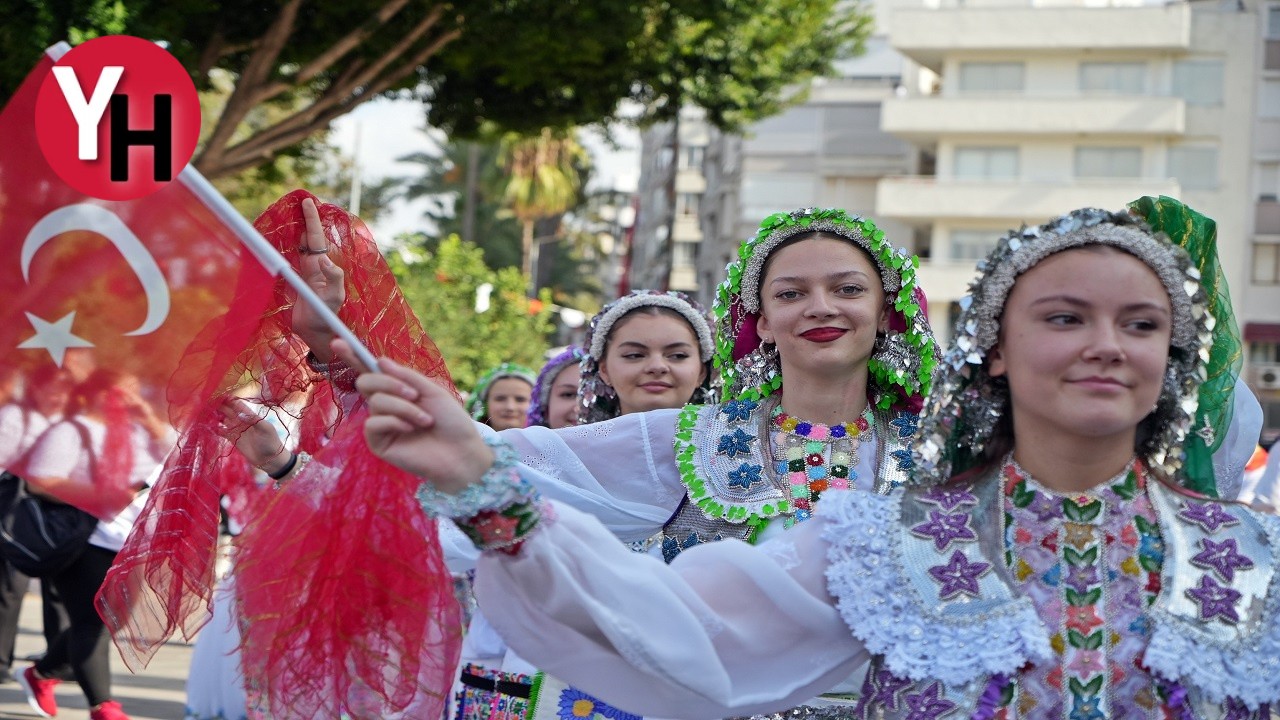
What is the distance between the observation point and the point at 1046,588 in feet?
8.20

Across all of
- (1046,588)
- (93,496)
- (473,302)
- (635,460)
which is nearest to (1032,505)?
(1046,588)

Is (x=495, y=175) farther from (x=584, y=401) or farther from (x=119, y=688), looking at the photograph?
(x=584, y=401)

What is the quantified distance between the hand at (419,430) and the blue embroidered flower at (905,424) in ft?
5.98

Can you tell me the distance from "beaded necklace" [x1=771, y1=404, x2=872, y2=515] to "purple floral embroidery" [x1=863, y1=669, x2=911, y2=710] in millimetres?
1257

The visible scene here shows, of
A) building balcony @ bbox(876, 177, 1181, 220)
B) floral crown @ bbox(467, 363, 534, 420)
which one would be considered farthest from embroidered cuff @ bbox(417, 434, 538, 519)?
building balcony @ bbox(876, 177, 1181, 220)

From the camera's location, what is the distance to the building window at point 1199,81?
3850cm

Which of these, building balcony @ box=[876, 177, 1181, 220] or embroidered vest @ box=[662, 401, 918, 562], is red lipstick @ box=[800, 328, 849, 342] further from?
building balcony @ box=[876, 177, 1181, 220]

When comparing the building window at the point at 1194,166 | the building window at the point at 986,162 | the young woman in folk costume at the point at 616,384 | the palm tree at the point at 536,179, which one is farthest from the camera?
the palm tree at the point at 536,179

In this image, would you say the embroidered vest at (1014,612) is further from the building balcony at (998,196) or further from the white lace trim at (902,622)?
the building balcony at (998,196)

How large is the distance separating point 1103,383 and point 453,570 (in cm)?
186

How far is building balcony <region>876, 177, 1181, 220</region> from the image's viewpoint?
3881cm

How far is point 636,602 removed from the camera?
238 cm

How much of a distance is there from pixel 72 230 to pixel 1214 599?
2.17m

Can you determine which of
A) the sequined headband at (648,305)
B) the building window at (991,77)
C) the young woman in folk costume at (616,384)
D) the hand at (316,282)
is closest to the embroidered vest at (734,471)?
the young woman in folk costume at (616,384)
